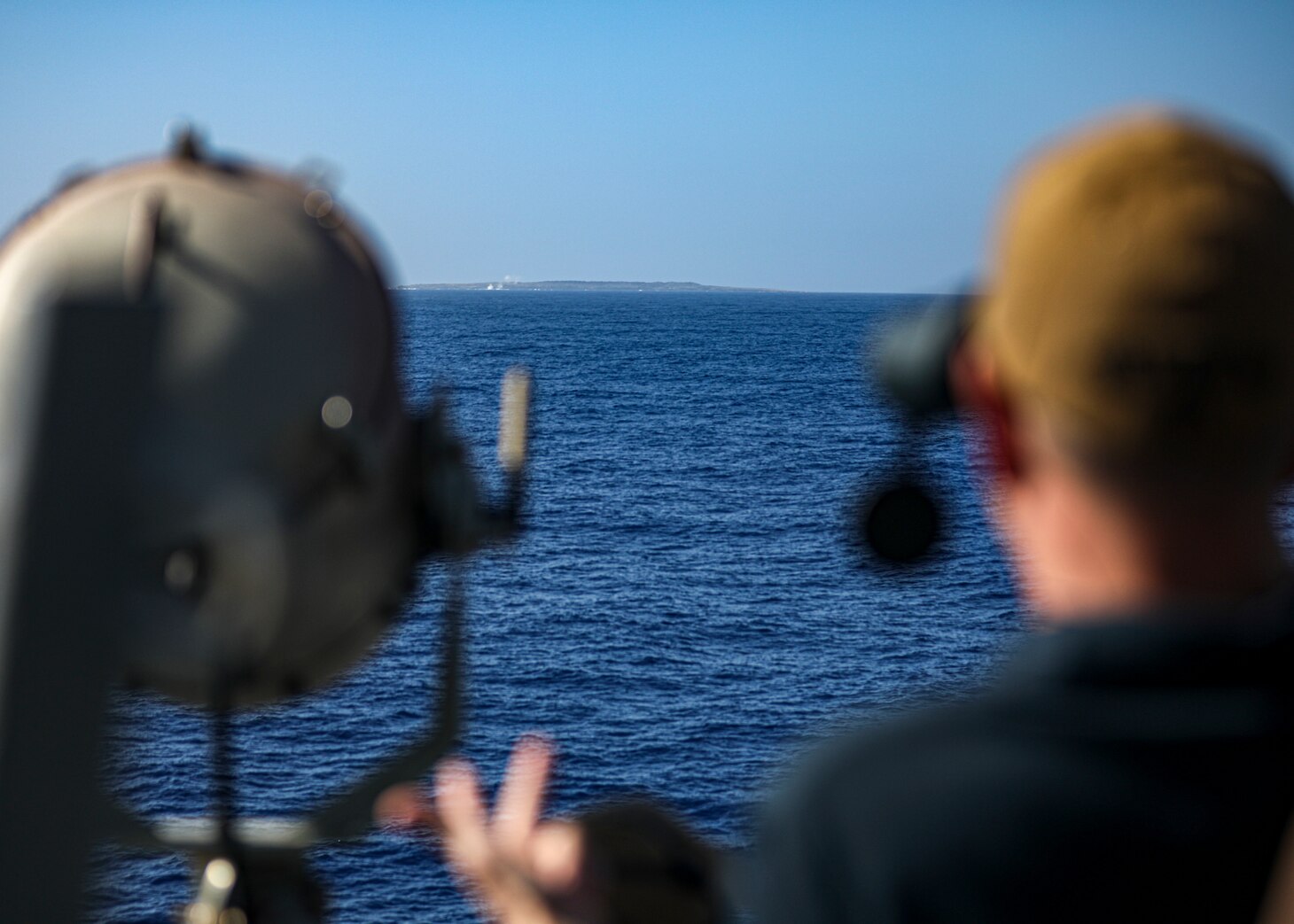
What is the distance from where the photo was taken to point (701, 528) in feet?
327

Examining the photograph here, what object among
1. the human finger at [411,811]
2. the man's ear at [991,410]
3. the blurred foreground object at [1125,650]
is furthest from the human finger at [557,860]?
the man's ear at [991,410]

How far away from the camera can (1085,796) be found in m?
2.24

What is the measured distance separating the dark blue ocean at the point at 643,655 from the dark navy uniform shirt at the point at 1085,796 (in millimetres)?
27108

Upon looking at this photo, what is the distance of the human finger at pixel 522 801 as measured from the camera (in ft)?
10.1

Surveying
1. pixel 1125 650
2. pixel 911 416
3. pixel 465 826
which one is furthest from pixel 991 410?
pixel 465 826

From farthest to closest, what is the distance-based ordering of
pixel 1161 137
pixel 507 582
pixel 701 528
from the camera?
1. pixel 701 528
2. pixel 507 582
3. pixel 1161 137

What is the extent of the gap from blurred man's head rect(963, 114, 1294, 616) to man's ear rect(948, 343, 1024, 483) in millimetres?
65

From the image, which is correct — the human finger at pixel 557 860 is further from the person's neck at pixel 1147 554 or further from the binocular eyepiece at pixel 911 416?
the person's neck at pixel 1147 554

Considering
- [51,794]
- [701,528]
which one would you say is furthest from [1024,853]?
[701,528]

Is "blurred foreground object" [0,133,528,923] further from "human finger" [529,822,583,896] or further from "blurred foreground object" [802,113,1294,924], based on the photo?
"blurred foreground object" [802,113,1294,924]

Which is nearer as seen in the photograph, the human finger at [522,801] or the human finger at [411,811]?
the human finger at [522,801]

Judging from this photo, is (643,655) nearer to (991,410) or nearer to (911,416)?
(911,416)

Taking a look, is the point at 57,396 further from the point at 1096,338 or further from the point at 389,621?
the point at 1096,338

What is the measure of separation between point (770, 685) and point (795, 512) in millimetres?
35340
